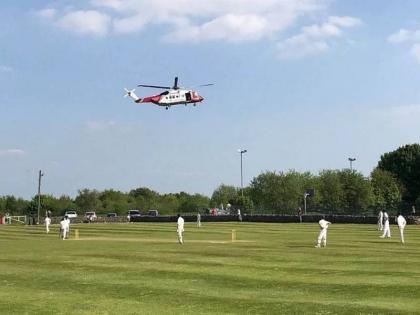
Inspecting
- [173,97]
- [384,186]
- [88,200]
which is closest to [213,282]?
[173,97]

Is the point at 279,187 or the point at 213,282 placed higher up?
the point at 279,187

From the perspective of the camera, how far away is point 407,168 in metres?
123

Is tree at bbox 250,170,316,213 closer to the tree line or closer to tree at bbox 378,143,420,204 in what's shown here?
the tree line

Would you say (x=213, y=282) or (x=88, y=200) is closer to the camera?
(x=213, y=282)

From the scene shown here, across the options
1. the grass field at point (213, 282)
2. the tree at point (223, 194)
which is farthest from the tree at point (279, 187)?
the grass field at point (213, 282)

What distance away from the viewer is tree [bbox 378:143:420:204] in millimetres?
119250

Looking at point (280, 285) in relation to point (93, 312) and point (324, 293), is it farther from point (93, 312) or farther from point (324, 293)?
point (93, 312)

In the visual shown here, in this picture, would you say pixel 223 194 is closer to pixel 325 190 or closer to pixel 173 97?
pixel 325 190

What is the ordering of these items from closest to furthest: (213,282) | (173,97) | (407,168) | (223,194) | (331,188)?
(213,282) → (173,97) → (331,188) → (407,168) → (223,194)

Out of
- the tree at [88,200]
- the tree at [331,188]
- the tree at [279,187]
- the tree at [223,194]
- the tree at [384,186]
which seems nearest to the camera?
the tree at [384,186]

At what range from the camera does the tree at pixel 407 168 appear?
4695 inches

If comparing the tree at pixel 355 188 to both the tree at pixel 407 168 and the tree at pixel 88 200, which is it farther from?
the tree at pixel 88 200

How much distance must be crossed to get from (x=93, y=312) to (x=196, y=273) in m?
7.51

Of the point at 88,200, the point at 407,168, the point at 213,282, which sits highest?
the point at 407,168
